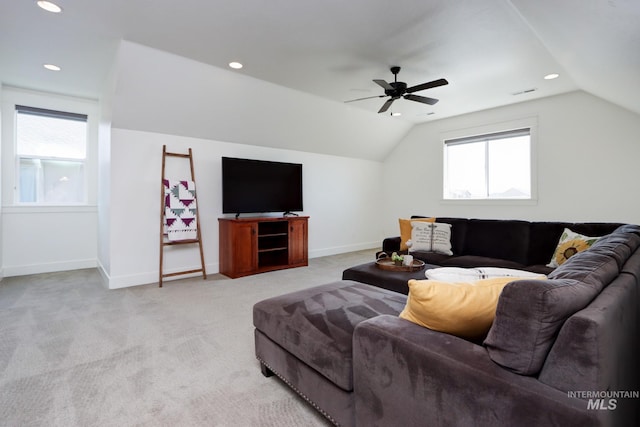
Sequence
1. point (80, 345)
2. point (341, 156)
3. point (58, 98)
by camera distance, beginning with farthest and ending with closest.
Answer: point (341, 156) < point (58, 98) < point (80, 345)

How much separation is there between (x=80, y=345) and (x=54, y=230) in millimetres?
3332

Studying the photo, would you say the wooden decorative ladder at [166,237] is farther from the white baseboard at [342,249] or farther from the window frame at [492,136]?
the window frame at [492,136]

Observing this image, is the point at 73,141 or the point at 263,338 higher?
the point at 73,141

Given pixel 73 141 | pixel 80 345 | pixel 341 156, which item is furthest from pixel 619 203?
pixel 73 141

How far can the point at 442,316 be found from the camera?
3.72 feet

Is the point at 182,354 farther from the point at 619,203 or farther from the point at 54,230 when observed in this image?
the point at 619,203

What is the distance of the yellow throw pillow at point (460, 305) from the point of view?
1099 mm

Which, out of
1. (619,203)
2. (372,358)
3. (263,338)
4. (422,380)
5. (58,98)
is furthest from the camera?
(58,98)

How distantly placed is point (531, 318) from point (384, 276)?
1858mm

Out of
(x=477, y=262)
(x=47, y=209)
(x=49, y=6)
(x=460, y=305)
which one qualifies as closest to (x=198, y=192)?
(x=47, y=209)

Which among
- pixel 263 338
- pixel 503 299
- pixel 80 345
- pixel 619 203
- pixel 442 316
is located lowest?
pixel 80 345

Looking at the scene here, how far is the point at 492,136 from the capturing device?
5578mm

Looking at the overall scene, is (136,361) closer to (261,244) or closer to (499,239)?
(261,244)

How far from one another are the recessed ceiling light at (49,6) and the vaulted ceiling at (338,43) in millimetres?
74
